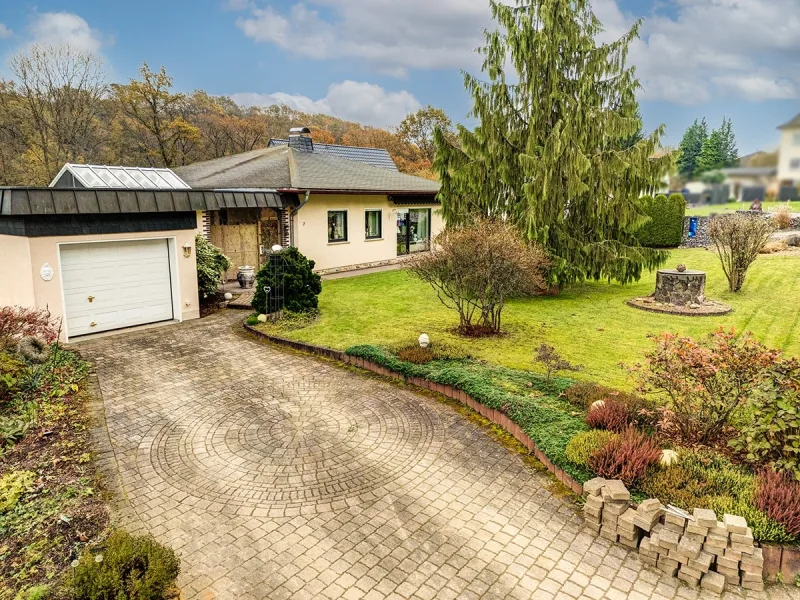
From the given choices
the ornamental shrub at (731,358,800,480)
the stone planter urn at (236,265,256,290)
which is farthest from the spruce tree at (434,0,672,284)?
the ornamental shrub at (731,358,800,480)

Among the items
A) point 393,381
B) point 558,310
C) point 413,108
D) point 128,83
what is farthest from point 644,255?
point 413,108

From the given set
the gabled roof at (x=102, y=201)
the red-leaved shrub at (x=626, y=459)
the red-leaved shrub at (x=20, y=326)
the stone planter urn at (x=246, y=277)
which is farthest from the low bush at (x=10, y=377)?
the stone planter urn at (x=246, y=277)

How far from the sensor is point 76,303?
35.6 feet

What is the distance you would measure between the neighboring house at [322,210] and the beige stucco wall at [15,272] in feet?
20.8

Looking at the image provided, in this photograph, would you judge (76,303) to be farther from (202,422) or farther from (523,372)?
(523,372)

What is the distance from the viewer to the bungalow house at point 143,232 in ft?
32.8

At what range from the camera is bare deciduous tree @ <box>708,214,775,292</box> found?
13844 mm

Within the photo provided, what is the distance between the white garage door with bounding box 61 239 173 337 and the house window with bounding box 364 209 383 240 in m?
10.0

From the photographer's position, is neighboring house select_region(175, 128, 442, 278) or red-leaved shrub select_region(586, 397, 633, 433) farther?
neighboring house select_region(175, 128, 442, 278)

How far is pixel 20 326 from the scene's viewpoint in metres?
8.55

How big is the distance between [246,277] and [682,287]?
12953 millimetres

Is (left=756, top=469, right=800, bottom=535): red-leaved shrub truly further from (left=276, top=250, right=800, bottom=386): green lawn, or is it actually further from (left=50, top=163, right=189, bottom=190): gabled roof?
(left=50, top=163, right=189, bottom=190): gabled roof

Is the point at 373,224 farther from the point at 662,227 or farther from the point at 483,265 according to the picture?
the point at 662,227

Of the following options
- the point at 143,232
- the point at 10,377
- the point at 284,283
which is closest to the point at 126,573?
the point at 10,377
